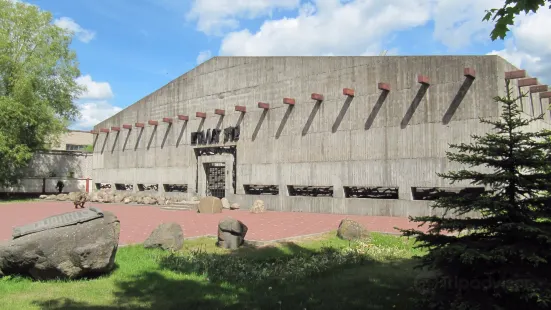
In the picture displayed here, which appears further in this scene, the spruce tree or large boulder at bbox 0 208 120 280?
large boulder at bbox 0 208 120 280

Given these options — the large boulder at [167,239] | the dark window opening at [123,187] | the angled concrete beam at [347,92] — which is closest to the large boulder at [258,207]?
the angled concrete beam at [347,92]

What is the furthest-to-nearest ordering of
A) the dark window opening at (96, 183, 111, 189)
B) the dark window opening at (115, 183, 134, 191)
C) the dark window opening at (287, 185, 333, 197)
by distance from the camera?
the dark window opening at (96, 183, 111, 189), the dark window opening at (115, 183, 134, 191), the dark window opening at (287, 185, 333, 197)

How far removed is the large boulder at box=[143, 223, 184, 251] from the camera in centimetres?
956

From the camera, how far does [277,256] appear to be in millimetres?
8977

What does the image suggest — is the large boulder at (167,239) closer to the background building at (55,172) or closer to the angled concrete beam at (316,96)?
the angled concrete beam at (316,96)

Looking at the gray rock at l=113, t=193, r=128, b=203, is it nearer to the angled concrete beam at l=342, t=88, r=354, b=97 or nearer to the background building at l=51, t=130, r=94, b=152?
the angled concrete beam at l=342, t=88, r=354, b=97

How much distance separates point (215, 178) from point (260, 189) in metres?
4.57

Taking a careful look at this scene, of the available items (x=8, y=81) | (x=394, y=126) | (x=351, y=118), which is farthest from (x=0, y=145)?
(x=394, y=126)

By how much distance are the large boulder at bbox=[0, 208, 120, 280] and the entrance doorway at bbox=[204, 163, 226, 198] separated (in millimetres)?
17660

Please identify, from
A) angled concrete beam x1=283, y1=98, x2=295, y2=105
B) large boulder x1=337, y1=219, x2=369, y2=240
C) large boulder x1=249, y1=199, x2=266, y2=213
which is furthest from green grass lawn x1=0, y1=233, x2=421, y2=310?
angled concrete beam x1=283, y1=98, x2=295, y2=105

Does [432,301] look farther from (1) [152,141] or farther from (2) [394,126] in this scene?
(1) [152,141]

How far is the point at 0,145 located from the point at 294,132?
20.0 m

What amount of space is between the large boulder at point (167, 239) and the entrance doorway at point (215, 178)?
583 inches

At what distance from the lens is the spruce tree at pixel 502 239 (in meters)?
4.29
